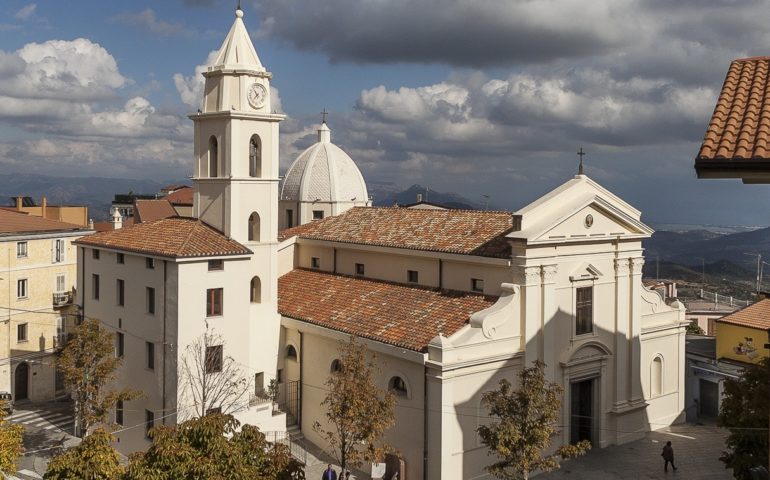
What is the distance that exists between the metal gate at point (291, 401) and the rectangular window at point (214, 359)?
3843 millimetres

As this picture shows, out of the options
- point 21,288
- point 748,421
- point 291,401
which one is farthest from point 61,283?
point 748,421

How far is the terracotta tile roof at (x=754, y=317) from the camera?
108 feet

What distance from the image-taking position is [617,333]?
2834cm

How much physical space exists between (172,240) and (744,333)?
26736mm

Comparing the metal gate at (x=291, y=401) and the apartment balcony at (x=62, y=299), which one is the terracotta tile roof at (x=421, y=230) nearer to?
the metal gate at (x=291, y=401)

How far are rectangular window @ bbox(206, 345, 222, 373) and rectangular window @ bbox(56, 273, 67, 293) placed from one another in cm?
1885

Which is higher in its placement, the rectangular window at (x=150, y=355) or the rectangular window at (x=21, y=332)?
the rectangular window at (x=150, y=355)

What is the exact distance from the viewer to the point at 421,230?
99.6 ft

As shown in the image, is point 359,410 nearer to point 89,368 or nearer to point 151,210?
→ point 89,368

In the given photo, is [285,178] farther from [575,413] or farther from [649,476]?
[649,476]

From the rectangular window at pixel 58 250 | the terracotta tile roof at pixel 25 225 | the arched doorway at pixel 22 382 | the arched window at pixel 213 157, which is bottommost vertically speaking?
the arched doorway at pixel 22 382

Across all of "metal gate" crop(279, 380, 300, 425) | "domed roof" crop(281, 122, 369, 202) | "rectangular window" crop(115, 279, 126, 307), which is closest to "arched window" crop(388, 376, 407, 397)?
"metal gate" crop(279, 380, 300, 425)

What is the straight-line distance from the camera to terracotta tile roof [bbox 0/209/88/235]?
1534 inches

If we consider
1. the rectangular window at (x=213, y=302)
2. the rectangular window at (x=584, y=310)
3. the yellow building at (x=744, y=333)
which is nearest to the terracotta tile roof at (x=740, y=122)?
the rectangular window at (x=584, y=310)
